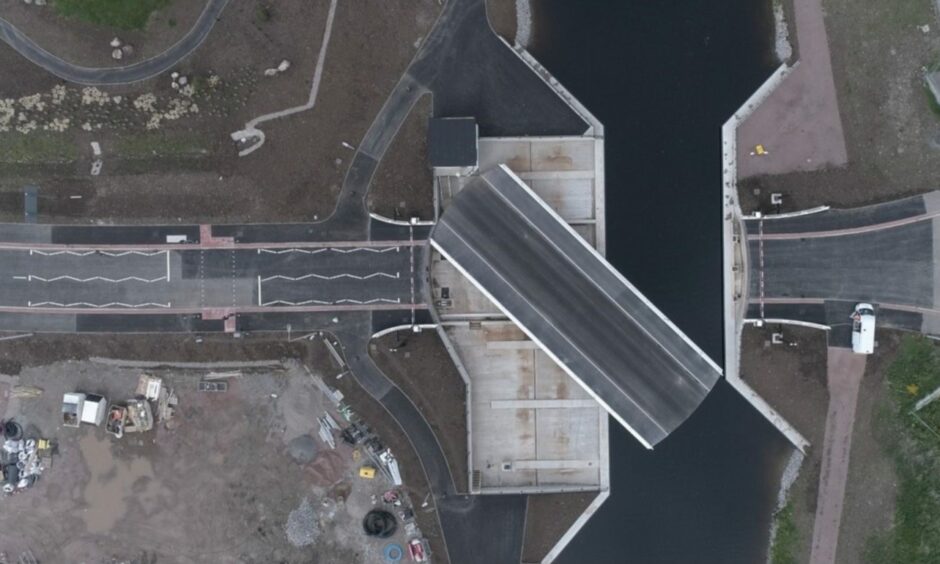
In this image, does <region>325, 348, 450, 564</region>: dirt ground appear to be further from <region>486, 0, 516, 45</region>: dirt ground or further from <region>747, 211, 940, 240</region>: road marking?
<region>747, 211, 940, 240</region>: road marking

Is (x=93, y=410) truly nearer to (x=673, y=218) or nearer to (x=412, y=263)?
(x=412, y=263)

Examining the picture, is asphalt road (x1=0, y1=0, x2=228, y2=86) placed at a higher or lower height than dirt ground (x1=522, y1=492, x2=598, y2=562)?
higher

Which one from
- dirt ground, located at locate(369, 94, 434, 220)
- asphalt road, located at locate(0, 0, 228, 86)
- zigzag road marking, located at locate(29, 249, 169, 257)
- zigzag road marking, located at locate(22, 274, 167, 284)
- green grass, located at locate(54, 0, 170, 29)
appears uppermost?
green grass, located at locate(54, 0, 170, 29)

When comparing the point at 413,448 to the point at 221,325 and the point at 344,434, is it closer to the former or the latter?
the point at 344,434

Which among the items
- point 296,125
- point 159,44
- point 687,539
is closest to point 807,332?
point 687,539

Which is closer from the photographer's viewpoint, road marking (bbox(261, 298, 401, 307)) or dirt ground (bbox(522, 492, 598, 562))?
road marking (bbox(261, 298, 401, 307))

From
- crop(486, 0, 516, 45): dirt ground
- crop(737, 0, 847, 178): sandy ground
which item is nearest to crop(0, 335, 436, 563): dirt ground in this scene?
crop(486, 0, 516, 45): dirt ground

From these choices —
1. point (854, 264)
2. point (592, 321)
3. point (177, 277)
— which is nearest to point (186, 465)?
point (177, 277)
